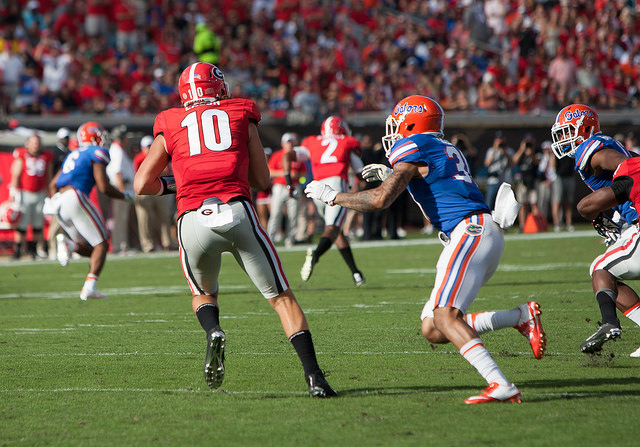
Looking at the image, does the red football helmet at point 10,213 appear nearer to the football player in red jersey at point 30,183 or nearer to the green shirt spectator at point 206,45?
the football player in red jersey at point 30,183

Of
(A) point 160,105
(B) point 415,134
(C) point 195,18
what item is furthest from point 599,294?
(C) point 195,18

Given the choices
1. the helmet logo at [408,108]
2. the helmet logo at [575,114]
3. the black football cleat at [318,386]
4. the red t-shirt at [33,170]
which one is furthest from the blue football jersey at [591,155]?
the red t-shirt at [33,170]

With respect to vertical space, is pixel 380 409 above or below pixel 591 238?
above

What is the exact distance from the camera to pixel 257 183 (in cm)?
523

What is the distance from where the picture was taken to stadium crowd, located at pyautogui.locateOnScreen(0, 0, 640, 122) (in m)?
19.8

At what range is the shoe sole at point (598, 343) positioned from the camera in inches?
222

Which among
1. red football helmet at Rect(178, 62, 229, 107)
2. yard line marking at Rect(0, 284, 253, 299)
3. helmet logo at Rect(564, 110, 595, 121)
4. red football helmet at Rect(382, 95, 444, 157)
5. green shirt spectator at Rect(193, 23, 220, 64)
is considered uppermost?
green shirt spectator at Rect(193, 23, 220, 64)

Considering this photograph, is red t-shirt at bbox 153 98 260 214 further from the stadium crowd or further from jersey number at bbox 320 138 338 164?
the stadium crowd

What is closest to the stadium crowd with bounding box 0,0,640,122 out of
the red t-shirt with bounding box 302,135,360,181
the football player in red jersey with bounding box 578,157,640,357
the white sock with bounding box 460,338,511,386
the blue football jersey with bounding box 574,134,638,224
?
the red t-shirt with bounding box 302,135,360,181

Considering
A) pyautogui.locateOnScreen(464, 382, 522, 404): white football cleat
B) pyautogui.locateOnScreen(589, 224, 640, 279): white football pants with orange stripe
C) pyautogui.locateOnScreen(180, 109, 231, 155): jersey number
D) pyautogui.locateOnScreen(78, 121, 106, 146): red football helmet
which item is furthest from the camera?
pyautogui.locateOnScreen(78, 121, 106, 146): red football helmet

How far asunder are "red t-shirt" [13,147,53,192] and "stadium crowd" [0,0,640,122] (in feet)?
9.96

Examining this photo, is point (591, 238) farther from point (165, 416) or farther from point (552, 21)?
point (165, 416)

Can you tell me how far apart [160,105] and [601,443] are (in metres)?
17.0

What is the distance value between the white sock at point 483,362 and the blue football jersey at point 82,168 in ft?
21.3
